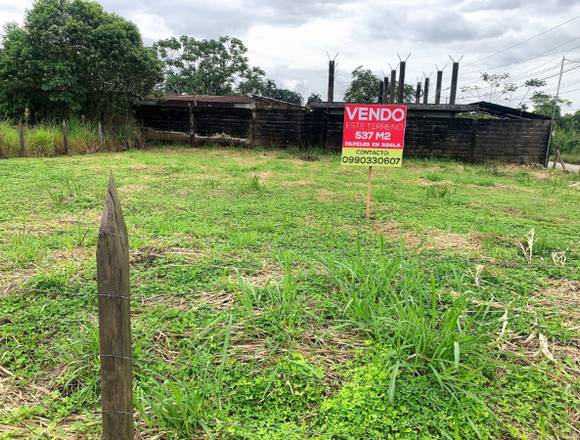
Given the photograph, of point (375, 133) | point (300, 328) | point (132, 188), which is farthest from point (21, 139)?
point (300, 328)

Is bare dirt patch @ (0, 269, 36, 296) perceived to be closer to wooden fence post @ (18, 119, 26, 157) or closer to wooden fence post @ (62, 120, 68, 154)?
wooden fence post @ (18, 119, 26, 157)

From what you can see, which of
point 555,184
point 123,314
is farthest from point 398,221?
point 555,184

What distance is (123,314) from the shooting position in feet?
3.91

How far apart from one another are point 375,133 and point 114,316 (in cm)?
402

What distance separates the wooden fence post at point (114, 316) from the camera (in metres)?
1.16

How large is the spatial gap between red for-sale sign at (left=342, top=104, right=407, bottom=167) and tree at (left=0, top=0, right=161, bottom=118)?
10.6 m

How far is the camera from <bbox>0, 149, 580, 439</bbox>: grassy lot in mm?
1680

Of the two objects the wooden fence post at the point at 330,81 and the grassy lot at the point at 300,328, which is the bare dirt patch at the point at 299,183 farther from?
the wooden fence post at the point at 330,81

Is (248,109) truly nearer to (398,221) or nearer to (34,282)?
(398,221)

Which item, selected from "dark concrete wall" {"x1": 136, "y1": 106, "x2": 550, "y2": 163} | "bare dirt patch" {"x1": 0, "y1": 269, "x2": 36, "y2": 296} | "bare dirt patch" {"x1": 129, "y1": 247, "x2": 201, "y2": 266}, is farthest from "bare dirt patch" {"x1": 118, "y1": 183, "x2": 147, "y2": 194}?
"dark concrete wall" {"x1": 136, "y1": 106, "x2": 550, "y2": 163}

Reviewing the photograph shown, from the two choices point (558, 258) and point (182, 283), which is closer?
point (182, 283)

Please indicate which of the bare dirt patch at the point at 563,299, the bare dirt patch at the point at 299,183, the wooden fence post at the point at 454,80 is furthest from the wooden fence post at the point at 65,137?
the wooden fence post at the point at 454,80

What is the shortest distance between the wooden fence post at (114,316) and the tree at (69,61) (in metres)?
13.0

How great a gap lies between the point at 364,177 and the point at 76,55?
9797 mm
